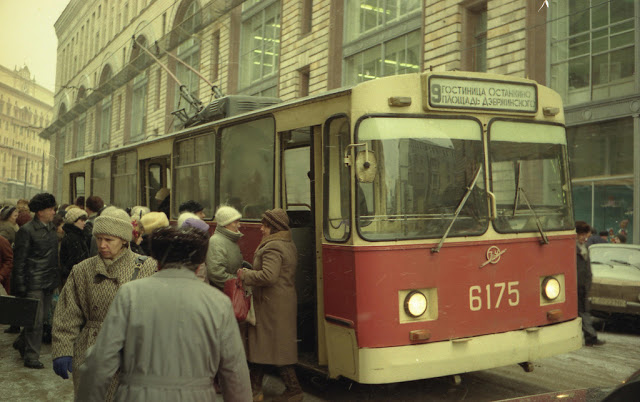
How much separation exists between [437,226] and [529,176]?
3.79 feet

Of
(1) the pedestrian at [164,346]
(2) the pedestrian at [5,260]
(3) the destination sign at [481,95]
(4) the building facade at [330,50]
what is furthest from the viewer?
(4) the building facade at [330,50]

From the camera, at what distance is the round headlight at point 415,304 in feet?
17.1

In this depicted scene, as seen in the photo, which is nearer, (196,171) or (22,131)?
(196,171)

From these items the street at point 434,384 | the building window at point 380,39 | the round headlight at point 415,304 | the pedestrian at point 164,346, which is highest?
the building window at point 380,39

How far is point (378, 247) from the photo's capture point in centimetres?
515

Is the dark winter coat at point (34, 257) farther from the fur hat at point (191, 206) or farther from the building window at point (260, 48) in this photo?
the building window at point (260, 48)

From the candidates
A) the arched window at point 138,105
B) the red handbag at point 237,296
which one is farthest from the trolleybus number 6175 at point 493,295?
the arched window at point 138,105

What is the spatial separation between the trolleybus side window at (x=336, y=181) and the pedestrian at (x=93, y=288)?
6.68 feet

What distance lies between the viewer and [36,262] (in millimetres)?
6828

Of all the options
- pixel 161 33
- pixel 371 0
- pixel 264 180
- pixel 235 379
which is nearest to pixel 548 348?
pixel 264 180

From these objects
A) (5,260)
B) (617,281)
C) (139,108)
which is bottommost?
(617,281)

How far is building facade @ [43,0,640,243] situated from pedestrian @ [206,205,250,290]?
2256 millimetres

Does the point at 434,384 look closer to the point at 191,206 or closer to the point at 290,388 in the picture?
the point at 290,388

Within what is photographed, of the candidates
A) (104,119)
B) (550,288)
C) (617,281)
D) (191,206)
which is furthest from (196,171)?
(104,119)
